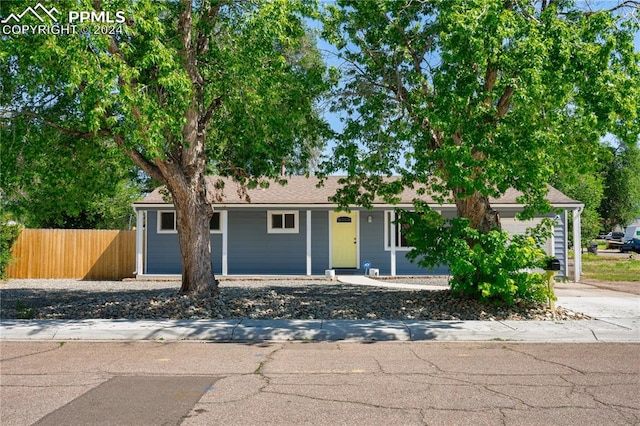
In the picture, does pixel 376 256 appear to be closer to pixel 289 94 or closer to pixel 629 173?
pixel 289 94

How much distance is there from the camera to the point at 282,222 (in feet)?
68.5

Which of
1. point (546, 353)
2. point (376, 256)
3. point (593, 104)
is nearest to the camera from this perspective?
point (546, 353)

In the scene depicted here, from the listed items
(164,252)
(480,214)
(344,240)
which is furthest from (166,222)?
(480,214)

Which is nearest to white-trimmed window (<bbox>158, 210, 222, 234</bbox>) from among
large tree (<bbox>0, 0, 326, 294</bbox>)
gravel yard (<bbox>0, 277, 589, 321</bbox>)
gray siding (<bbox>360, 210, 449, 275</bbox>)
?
gray siding (<bbox>360, 210, 449, 275</bbox>)

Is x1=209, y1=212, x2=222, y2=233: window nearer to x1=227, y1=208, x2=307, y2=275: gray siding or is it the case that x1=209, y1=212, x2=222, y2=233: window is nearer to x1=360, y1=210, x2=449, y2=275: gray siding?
x1=227, y1=208, x2=307, y2=275: gray siding

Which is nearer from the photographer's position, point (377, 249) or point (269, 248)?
point (377, 249)

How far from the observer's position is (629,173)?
5397cm

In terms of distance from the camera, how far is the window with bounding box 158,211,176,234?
2070 centimetres

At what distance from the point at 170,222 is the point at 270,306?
1027 centimetres

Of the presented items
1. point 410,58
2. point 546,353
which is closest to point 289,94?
point 410,58

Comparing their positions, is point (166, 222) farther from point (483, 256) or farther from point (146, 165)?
point (483, 256)

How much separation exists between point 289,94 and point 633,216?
55844mm

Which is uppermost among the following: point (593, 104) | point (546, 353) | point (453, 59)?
point (453, 59)

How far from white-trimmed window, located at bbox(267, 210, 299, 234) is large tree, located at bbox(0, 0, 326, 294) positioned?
6.97 metres
